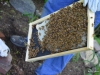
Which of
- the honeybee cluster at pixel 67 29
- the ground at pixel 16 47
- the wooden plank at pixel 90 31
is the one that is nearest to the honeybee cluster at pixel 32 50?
the honeybee cluster at pixel 67 29

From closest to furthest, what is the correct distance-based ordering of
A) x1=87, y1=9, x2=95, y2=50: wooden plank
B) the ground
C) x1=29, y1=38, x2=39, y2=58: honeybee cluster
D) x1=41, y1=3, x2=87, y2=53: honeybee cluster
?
x1=87, y1=9, x2=95, y2=50: wooden plank < x1=41, y1=3, x2=87, y2=53: honeybee cluster < x1=29, y1=38, x2=39, y2=58: honeybee cluster < the ground

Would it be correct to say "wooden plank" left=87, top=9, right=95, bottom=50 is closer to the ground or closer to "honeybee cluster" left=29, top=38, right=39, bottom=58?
"honeybee cluster" left=29, top=38, right=39, bottom=58

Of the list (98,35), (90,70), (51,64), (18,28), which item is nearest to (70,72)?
(90,70)

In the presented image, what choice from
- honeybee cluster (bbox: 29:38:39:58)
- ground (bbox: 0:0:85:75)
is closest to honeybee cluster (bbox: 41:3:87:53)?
honeybee cluster (bbox: 29:38:39:58)

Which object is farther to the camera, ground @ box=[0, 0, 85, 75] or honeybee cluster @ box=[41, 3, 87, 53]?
ground @ box=[0, 0, 85, 75]

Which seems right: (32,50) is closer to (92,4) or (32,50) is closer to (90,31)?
(90,31)

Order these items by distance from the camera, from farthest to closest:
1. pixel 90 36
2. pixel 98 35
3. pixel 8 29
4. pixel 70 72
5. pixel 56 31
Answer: pixel 98 35
pixel 70 72
pixel 8 29
pixel 56 31
pixel 90 36

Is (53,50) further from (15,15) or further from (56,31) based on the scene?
(15,15)
